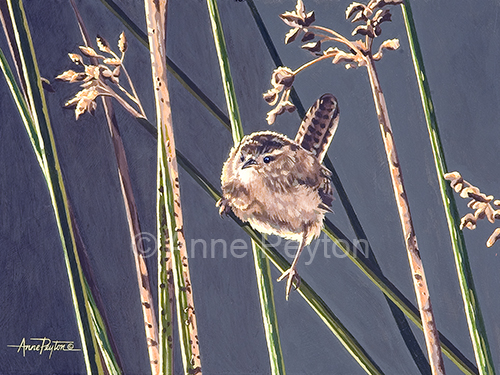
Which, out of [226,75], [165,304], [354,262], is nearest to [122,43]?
[226,75]

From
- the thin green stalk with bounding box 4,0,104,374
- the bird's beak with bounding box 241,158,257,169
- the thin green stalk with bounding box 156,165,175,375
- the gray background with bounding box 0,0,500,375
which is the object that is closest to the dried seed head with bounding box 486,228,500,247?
the gray background with bounding box 0,0,500,375

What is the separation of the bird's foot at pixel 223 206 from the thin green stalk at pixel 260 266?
0.07m

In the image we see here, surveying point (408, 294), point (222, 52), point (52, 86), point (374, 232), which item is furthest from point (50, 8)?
point (408, 294)

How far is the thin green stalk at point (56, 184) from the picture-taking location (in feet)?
2.16

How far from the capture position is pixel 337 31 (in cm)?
71

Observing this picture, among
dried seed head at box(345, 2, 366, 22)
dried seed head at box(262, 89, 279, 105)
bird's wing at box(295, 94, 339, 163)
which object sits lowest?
bird's wing at box(295, 94, 339, 163)

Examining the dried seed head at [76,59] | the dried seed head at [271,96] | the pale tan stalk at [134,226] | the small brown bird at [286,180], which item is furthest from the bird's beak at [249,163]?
the dried seed head at [76,59]

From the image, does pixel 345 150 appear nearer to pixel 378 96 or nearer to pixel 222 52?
pixel 378 96

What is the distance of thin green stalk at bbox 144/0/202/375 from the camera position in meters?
0.65

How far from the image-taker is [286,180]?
2.23 ft

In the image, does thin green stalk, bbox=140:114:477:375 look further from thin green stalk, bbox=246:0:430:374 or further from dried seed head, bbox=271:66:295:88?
dried seed head, bbox=271:66:295:88

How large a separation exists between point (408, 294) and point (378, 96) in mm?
324

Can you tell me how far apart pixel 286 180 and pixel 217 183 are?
0.39 feet

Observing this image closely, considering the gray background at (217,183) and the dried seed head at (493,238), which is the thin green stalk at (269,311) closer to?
the gray background at (217,183)
